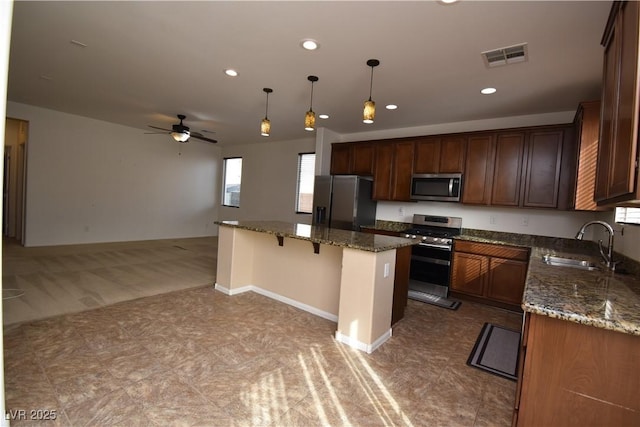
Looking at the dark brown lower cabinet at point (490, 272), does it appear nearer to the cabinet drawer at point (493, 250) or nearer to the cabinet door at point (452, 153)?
the cabinet drawer at point (493, 250)

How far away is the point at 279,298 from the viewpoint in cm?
371

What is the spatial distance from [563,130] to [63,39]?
5370 mm

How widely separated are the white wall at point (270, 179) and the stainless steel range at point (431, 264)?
2852mm

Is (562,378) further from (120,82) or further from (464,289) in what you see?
(120,82)

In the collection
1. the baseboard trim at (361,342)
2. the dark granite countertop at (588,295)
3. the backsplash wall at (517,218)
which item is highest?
the backsplash wall at (517,218)

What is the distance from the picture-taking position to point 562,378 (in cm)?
128

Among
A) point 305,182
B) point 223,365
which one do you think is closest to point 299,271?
point 223,365

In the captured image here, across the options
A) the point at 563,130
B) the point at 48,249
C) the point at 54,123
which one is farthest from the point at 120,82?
the point at 563,130

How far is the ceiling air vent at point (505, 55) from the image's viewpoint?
2.54m

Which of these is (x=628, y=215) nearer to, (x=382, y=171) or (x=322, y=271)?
(x=322, y=271)

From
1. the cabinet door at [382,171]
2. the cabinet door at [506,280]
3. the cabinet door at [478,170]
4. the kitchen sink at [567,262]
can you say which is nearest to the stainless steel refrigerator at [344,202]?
the cabinet door at [382,171]

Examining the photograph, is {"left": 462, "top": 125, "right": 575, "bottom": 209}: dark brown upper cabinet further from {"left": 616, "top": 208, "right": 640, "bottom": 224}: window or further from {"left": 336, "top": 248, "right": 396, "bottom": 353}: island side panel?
{"left": 336, "top": 248, "right": 396, "bottom": 353}: island side panel

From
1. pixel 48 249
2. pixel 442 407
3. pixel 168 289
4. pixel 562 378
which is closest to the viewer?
pixel 562 378

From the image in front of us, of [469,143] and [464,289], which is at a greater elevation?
[469,143]
